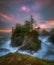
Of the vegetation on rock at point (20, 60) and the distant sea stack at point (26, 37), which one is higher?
the distant sea stack at point (26, 37)

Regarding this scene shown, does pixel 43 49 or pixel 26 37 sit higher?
pixel 26 37

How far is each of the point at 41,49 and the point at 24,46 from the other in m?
0.31

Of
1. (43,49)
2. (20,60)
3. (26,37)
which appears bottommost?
(20,60)

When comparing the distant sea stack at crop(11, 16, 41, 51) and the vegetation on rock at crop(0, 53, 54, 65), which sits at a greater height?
the distant sea stack at crop(11, 16, 41, 51)

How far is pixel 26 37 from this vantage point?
96.4 inches

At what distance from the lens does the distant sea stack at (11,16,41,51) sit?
2.42 metres

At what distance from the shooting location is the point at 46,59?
7.78ft

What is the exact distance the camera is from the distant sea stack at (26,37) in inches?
95.1

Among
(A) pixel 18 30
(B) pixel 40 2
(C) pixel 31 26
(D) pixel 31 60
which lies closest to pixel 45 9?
(B) pixel 40 2

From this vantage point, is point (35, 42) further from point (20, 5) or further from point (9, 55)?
point (20, 5)

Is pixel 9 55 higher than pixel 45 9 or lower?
lower

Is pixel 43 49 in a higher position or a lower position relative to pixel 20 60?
higher

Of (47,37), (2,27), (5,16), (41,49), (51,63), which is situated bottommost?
(51,63)

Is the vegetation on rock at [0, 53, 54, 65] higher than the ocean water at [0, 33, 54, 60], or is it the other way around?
the ocean water at [0, 33, 54, 60]
